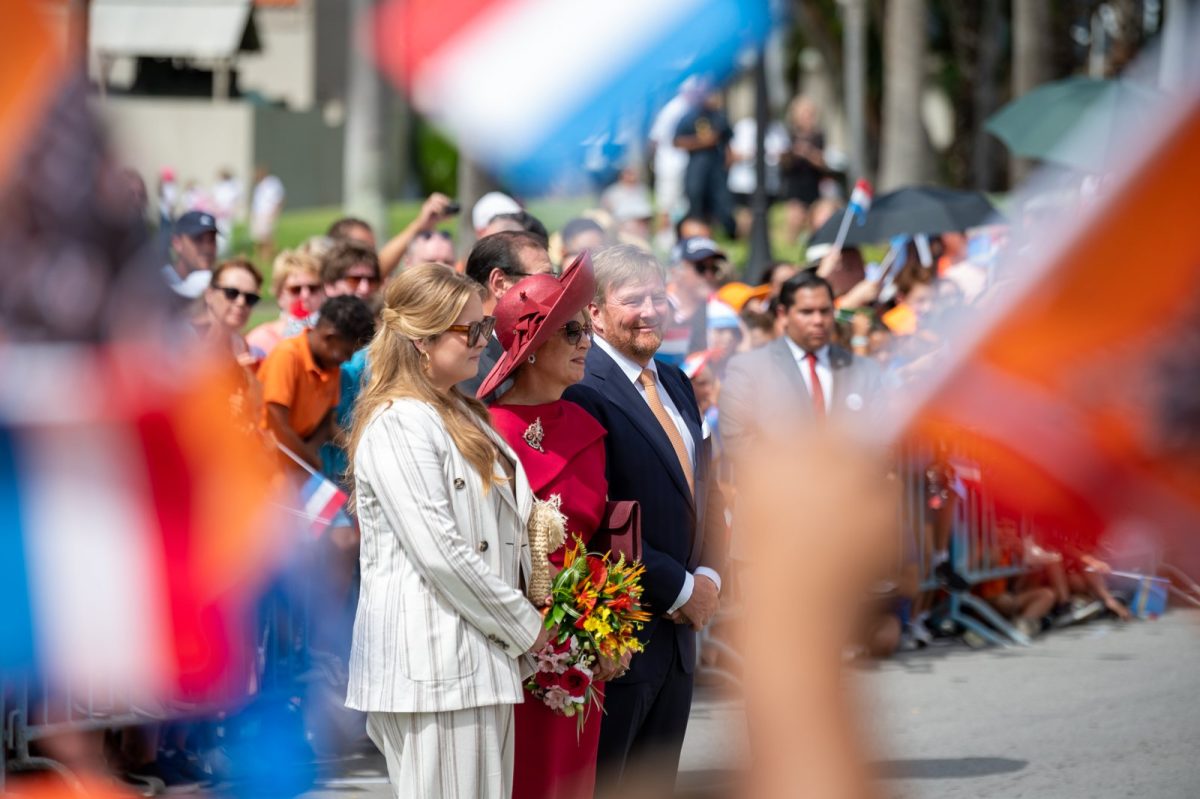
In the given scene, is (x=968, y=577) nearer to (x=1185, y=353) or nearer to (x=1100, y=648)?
(x=1100, y=648)

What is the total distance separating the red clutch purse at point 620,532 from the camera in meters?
4.85

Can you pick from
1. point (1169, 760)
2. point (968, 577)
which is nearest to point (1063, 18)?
point (968, 577)

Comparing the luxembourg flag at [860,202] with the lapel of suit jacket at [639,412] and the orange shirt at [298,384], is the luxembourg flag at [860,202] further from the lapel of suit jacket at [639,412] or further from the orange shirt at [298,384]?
the lapel of suit jacket at [639,412]

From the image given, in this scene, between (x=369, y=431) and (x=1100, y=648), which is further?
(x=1100, y=648)

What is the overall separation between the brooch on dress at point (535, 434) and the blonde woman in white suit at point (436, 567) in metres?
0.28

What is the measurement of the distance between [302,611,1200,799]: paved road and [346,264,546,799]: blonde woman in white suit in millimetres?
2007

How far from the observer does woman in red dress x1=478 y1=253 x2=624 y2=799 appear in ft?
15.5

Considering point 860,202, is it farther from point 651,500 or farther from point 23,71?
point 23,71

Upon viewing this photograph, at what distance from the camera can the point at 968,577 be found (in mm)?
10258

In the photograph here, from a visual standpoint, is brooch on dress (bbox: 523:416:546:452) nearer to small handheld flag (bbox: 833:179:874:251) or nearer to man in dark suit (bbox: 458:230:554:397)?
man in dark suit (bbox: 458:230:554:397)

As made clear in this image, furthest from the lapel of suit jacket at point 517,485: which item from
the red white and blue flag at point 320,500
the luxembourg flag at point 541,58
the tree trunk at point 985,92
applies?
the tree trunk at point 985,92

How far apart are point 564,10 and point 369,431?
2.92 metres

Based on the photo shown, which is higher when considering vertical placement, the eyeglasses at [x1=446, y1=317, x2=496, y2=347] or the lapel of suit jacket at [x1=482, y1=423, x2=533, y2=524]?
the eyeglasses at [x1=446, y1=317, x2=496, y2=347]

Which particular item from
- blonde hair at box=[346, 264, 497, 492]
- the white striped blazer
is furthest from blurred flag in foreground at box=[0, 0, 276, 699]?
blonde hair at box=[346, 264, 497, 492]
